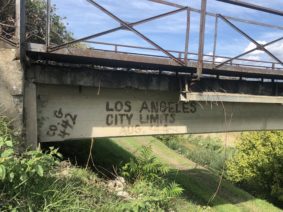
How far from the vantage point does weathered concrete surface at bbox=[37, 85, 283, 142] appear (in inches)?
354

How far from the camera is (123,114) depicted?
9.96 metres

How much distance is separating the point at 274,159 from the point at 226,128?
47.1 feet

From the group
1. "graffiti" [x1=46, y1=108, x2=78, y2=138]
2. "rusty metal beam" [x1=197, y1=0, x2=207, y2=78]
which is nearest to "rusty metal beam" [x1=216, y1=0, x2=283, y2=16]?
"rusty metal beam" [x1=197, y1=0, x2=207, y2=78]

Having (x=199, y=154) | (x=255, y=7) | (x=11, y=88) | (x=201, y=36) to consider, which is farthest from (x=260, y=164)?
(x=11, y=88)

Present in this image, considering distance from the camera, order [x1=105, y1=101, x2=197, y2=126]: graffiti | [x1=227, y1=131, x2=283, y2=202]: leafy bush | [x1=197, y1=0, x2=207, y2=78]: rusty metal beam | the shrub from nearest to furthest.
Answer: [x1=197, y1=0, x2=207, y2=78]: rusty metal beam < [x1=105, y1=101, x2=197, y2=126]: graffiti < [x1=227, y1=131, x2=283, y2=202]: leafy bush < the shrub

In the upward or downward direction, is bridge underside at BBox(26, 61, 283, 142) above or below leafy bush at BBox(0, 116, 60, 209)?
above

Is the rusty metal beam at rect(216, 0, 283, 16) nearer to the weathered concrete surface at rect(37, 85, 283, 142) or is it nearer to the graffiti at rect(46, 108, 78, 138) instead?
the weathered concrete surface at rect(37, 85, 283, 142)

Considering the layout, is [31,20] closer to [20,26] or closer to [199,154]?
[20,26]

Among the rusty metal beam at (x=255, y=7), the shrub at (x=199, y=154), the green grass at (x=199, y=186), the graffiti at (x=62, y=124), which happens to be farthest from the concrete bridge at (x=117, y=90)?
the shrub at (x=199, y=154)

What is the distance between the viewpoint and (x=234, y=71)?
10.7 m

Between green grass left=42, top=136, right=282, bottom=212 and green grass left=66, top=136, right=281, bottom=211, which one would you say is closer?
green grass left=42, top=136, right=282, bottom=212

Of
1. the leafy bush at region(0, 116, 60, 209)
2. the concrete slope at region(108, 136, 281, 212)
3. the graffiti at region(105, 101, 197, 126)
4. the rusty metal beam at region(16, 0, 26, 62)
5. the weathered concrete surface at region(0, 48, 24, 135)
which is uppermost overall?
the rusty metal beam at region(16, 0, 26, 62)

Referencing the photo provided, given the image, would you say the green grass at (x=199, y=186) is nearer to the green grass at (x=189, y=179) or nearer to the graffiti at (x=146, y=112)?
the green grass at (x=189, y=179)

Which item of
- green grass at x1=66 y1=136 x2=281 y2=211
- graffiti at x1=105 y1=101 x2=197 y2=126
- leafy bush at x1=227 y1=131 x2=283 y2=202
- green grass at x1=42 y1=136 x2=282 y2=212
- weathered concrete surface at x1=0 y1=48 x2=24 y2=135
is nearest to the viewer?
weathered concrete surface at x1=0 y1=48 x2=24 y2=135
